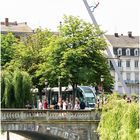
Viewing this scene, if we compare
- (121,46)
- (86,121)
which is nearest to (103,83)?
(86,121)

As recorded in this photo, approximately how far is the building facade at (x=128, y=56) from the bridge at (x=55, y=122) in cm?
5669

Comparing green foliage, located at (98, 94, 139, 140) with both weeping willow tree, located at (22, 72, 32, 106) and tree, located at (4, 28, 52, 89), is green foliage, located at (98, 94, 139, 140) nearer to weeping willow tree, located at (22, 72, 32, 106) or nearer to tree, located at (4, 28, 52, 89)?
weeping willow tree, located at (22, 72, 32, 106)

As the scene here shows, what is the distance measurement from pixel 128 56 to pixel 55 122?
2436 inches

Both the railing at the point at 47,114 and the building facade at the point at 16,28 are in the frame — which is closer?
the railing at the point at 47,114

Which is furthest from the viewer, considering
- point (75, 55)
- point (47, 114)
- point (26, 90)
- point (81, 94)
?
point (81, 94)

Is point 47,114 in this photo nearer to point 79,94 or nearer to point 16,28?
point 79,94

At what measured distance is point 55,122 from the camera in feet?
139

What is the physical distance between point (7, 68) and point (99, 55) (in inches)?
327

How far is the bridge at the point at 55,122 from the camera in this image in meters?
40.8

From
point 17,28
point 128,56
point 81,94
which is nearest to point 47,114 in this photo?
point 81,94

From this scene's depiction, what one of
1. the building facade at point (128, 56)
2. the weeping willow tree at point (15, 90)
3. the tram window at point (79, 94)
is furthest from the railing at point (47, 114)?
the building facade at point (128, 56)

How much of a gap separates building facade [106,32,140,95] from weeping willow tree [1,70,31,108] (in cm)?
4839

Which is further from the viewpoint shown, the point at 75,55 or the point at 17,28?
the point at 17,28

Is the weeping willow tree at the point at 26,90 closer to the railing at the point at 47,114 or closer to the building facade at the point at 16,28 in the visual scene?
the railing at the point at 47,114
